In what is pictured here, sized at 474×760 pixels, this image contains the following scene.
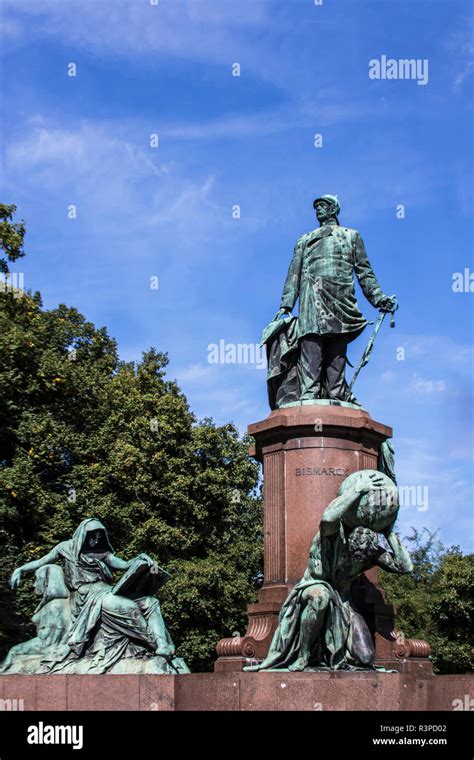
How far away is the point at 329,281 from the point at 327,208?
109 centimetres

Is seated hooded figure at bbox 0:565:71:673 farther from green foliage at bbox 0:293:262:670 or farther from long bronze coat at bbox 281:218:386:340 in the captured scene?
green foliage at bbox 0:293:262:670

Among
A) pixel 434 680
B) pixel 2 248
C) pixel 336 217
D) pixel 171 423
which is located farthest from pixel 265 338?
pixel 171 423

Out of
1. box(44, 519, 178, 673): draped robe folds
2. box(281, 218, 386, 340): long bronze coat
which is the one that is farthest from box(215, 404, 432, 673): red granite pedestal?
box(281, 218, 386, 340): long bronze coat

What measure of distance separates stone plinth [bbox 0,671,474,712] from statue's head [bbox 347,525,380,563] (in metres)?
1.18

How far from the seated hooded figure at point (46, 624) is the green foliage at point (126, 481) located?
13.3m

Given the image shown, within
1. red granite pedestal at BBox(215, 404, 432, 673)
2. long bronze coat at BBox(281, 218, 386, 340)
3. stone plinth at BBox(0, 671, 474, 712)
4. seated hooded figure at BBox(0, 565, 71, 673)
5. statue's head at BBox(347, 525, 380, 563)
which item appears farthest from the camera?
long bronze coat at BBox(281, 218, 386, 340)

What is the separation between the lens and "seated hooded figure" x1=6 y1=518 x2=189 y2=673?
1143 cm

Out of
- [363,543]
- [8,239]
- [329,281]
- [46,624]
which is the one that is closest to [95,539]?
[46,624]

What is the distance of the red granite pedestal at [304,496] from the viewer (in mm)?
11312

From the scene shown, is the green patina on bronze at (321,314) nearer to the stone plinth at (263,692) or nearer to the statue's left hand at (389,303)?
the statue's left hand at (389,303)

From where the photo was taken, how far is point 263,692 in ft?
32.7
